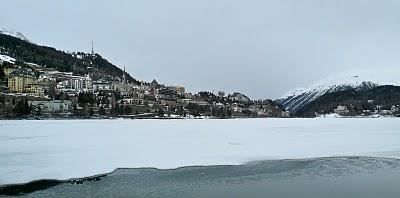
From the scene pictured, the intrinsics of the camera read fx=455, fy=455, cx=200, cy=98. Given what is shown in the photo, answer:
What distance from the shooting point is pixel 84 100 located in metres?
104

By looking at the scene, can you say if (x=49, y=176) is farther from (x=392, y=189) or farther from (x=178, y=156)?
(x=392, y=189)

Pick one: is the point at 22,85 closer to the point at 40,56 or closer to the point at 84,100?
the point at 84,100

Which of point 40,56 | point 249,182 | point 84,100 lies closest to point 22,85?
point 84,100

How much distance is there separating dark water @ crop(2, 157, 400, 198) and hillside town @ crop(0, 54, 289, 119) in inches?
1897

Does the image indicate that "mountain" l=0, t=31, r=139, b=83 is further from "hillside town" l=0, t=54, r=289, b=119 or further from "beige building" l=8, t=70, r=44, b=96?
"beige building" l=8, t=70, r=44, b=96

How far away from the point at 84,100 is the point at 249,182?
3703 inches

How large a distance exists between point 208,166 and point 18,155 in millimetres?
7587

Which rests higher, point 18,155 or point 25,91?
point 25,91

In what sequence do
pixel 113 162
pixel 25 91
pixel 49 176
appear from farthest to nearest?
pixel 25 91 → pixel 113 162 → pixel 49 176

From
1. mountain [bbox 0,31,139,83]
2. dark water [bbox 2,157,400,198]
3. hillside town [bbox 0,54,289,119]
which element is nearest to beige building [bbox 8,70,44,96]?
hillside town [bbox 0,54,289,119]

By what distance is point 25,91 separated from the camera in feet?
371

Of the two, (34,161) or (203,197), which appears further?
(34,161)

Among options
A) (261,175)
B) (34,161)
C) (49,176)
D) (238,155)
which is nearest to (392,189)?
(261,175)

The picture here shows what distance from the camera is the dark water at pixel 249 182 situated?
39.8ft
